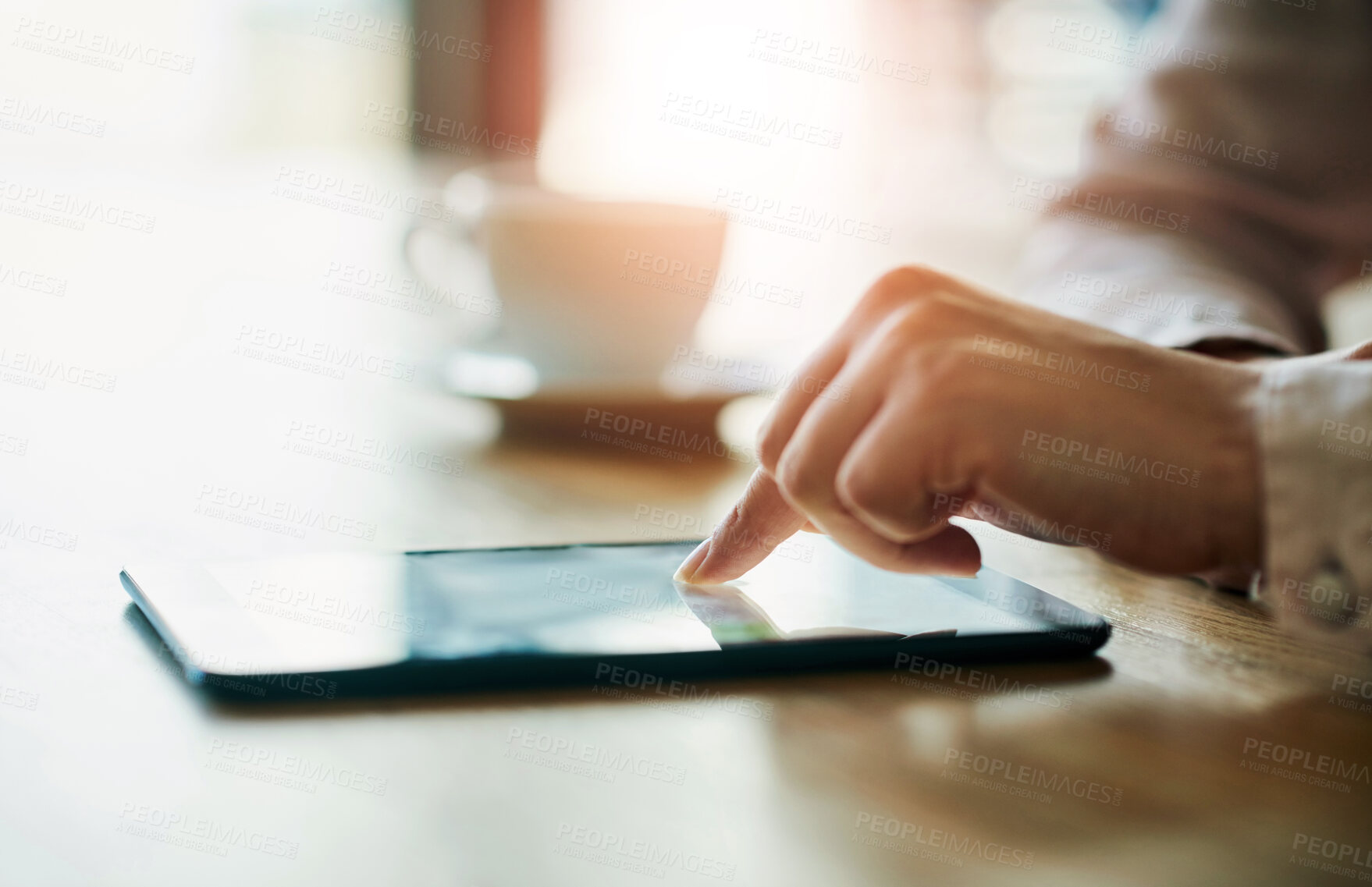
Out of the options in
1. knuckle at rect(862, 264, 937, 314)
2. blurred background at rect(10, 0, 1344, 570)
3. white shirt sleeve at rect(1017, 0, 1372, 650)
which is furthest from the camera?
blurred background at rect(10, 0, 1344, 570)

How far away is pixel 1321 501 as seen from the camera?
399 millimetres

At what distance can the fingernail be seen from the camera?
0.49m

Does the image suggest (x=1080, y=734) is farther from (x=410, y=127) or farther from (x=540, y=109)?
(x=410, y=127)

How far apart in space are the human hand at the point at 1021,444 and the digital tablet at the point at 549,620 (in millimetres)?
37

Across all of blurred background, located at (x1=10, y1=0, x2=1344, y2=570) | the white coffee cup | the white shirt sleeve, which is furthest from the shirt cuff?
blurred background, located at (x1=10, y1=0, x2=1344, y2=570)

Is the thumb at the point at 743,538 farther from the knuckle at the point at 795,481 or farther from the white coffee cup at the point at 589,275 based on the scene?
the white coffee cup at the point at 589,275

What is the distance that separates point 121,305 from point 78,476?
97cm

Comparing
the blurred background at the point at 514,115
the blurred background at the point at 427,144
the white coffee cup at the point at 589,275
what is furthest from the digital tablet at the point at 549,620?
the blurred background at the point at 514,115

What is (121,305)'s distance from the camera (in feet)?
4.96

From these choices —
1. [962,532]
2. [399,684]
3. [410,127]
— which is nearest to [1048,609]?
[962,532]

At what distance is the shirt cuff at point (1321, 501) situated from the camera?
0.39 meters

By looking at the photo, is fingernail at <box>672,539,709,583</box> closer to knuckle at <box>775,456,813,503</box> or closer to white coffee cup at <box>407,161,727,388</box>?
knuckle at <box>775,456,813,503</box>

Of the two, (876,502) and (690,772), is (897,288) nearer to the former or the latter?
(876,502)

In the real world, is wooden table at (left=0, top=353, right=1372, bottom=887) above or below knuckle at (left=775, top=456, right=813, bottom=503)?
below
